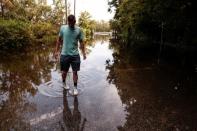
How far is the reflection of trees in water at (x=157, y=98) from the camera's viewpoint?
577cm

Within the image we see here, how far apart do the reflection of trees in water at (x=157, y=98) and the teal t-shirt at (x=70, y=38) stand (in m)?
1.85

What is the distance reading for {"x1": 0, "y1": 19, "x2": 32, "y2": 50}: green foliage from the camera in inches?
871

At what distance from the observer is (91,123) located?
562 centimetres

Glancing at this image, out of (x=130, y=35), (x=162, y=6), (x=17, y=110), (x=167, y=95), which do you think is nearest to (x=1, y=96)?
(x=17, y=110)

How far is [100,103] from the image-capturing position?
23.8ft

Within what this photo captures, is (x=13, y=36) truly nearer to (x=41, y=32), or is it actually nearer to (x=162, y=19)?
(x=162, y=19)

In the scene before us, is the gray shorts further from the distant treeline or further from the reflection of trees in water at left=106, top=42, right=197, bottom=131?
the distant treeline

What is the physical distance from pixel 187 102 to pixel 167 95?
0.82m

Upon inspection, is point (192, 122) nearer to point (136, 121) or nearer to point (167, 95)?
point (136, 121)

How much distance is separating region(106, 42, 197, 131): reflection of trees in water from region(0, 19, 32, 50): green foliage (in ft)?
39.6

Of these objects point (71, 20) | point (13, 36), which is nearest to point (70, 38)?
point (71, 20)

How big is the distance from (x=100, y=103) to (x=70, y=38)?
1907mm

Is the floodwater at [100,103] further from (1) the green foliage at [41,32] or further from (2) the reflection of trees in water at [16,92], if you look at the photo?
(1) the green foliage at [41,32]

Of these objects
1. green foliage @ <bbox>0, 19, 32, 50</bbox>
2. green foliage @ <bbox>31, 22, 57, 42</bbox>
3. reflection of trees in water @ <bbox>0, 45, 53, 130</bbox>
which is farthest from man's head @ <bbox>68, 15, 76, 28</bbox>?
green foliage @ <bbox>31, 22, 57, 42</bbox>
